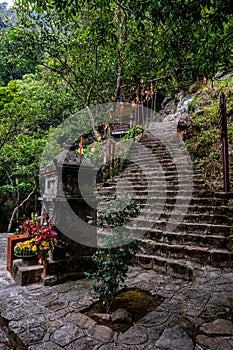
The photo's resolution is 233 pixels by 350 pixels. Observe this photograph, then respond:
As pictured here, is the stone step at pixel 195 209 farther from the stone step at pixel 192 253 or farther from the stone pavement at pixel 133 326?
the stone pavement at pixel 133 326

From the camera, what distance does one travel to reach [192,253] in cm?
429

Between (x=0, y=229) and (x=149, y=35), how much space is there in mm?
10239

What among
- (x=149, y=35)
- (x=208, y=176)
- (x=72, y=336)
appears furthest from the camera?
(x=149, y=35)

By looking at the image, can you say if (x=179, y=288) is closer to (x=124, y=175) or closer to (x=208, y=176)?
(x=208, y=176)

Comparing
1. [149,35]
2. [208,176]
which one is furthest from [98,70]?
[208,176]

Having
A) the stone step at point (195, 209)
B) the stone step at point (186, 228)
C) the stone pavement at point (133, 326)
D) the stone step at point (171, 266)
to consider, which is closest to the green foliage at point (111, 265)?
the stone pavement at point (133, 326)

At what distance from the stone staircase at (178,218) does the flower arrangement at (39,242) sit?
100cm

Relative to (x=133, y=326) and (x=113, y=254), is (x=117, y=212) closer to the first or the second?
(x=113, y=254)

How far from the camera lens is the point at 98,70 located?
27.4ft

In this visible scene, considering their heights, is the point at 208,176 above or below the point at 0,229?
above

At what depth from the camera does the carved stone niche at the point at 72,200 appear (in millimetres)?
4055

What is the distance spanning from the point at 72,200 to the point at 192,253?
239 centimetres

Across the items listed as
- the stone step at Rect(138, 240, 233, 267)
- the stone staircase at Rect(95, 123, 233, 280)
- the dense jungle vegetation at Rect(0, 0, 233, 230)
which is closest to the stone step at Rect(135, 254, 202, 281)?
the stone staircase at Rect(95, 123, 233, 280)

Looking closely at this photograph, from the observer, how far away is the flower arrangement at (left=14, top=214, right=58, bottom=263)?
3744 mm
